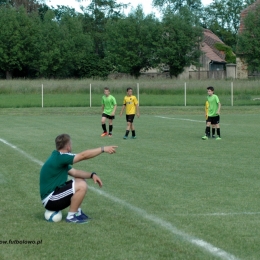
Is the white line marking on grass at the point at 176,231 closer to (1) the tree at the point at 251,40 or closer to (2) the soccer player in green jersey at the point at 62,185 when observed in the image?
(2) the soccer player in green jersey at the point at 62,185

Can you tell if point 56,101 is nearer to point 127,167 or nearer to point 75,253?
point 127,167

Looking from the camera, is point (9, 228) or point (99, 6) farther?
point (99, 6)

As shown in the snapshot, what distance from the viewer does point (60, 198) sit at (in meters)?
8.45

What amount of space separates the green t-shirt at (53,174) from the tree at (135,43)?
66.2 meters

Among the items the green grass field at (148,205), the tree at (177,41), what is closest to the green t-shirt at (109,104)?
the green grass field at (148,205)

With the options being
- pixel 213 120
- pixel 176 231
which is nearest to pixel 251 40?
pixel 213 120

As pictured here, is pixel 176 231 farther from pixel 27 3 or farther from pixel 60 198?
pixel 27 3

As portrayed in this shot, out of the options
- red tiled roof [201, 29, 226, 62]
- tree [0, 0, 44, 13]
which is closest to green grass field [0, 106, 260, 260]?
red tiled roof [201, 29, 226, 62]

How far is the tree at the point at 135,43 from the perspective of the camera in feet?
245

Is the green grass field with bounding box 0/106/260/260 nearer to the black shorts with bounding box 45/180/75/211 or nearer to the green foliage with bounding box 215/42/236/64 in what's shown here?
the black shorts with bounding box 45/180/75/211

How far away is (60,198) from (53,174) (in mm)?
336

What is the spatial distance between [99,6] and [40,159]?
298 feet

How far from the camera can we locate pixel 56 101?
48.5m

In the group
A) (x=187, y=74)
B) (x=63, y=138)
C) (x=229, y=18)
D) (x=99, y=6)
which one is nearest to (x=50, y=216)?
(x=63, y=138)
